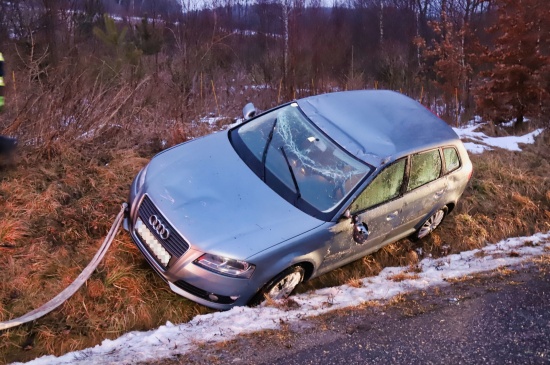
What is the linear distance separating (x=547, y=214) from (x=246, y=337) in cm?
474

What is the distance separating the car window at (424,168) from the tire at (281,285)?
1470 mm

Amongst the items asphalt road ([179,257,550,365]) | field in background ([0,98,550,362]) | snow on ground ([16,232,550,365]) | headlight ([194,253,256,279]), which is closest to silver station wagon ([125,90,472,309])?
headlight ([194,253,256,279])

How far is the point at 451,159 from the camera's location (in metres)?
5.04

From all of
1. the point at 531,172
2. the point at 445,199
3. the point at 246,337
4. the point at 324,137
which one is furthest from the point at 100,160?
the point at 531,172

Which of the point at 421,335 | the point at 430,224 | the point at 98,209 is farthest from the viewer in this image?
the point at 430,224

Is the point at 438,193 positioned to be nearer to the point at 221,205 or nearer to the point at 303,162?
the point at 303,162

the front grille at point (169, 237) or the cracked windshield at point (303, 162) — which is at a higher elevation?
the cracked windshield at point (303, 162)

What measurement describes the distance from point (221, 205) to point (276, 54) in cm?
1262

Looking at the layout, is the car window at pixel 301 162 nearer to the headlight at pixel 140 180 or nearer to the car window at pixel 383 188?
the car window at pixel 383 188

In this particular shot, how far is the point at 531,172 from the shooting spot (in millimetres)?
7129

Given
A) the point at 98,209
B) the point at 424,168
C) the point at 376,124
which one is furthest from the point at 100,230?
the point at 424,168

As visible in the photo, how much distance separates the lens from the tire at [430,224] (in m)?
5.09

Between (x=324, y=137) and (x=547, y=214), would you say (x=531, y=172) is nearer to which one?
(x=547, y=214)

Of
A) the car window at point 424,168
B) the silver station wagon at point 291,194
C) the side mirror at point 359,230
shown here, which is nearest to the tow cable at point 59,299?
the silver station wagon at point 291,194
